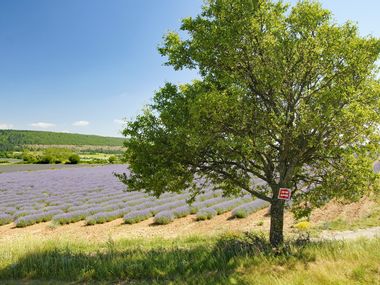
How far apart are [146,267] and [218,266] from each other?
1.79 meters

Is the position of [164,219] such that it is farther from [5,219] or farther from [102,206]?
[5,219]

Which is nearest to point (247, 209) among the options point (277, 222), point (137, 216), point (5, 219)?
point (137, 216)

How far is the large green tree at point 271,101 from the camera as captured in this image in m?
8.71

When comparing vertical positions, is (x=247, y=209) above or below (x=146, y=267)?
below

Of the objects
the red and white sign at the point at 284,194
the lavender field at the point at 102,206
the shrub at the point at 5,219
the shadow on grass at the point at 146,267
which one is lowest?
the shrub at the point at 5,219

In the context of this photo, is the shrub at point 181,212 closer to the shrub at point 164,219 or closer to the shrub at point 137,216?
the shrub at point 164,219

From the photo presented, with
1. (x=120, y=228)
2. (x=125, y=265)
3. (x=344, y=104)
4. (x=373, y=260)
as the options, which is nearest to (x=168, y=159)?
(x=125, y=265)

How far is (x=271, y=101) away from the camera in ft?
31.0

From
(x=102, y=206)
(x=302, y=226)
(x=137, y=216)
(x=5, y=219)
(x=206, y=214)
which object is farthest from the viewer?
(x=102, y=206)

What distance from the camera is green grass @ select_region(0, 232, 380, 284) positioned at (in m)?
7.11

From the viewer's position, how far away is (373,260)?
7547mm

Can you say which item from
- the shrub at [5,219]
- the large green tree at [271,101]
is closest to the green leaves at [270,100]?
the large green tree at [271,101]

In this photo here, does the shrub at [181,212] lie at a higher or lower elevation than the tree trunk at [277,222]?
lower

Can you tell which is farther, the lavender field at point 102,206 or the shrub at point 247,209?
the lavender field at point 102,206
